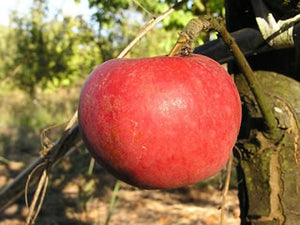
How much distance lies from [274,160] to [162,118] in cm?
55

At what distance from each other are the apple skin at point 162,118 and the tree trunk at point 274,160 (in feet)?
1.27

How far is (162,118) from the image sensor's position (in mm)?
675

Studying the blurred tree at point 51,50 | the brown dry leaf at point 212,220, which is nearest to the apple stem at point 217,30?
the brown dry leaf at point 212,220

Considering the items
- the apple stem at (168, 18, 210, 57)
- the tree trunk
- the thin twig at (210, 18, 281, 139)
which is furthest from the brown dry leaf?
the apple stem at (168, 18, 210, 57)

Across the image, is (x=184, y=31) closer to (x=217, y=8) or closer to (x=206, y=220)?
(x=217, y=8)

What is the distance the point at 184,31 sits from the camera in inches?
26.7

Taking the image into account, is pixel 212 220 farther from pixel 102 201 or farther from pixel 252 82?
pixel 252 82

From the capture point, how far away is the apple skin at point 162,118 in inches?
26.7

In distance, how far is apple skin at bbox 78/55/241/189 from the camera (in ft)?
2.22

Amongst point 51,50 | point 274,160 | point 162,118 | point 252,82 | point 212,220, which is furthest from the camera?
point 51,50

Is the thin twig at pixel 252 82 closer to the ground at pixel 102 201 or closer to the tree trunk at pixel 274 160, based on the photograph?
the tree trunk at pixel 274 160

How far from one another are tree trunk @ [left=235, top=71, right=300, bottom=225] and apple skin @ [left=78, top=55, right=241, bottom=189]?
388 mm

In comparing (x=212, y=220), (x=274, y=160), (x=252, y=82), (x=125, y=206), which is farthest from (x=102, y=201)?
(x=252, y=82)

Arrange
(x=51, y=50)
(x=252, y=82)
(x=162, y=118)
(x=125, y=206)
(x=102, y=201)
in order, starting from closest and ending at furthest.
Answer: (x=162, y=118) → (x=252, y=82) → (x=125, y=206) → (x=102, y=201) → (x=51, y=50)
